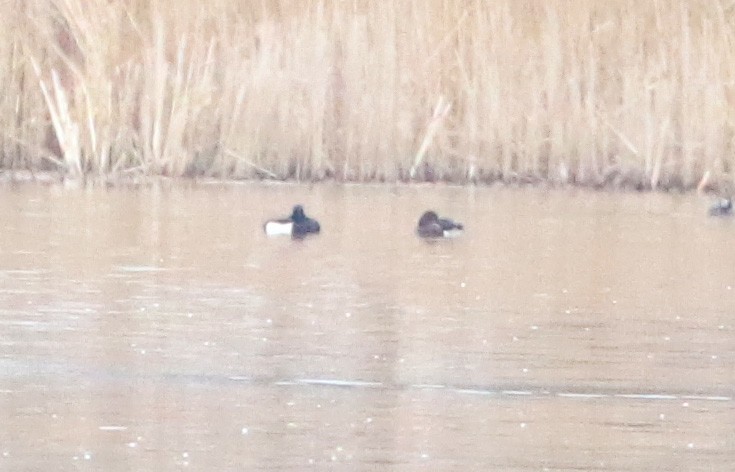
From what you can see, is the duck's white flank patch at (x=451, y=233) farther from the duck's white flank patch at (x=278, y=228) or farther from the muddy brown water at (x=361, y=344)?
the duck's white flank patch at (x=278, y=228)

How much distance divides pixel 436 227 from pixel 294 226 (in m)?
0.60

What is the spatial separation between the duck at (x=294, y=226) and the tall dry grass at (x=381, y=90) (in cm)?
222

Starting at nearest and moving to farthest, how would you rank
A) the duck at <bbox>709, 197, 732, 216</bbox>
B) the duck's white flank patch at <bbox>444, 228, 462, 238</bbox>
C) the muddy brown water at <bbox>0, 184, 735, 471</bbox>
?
1. the muddy brown water at <bbox>0, 184, 735, 471</bbox>
2. the duck's white flank patch at <bbox>444, 228, 462, 238</bbox>
3. the duck at <bbox>709, 197, 732, 216</bbox>

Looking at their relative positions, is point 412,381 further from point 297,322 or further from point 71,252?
point 71,252

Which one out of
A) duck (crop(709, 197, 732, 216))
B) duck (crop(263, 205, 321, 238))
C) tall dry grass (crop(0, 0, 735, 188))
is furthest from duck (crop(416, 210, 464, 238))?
tall dry grass (crop(0, 0, 735, 188))

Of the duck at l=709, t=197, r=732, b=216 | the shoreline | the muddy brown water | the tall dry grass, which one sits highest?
the tall dry grass

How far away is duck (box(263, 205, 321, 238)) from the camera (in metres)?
8.71

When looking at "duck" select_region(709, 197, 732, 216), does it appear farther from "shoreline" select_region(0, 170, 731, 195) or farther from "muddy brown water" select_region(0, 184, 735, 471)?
"shoreline" select_region(0, 170, 731, 195)

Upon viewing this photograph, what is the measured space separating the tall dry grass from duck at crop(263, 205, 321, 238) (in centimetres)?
222

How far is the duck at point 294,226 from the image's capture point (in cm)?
871

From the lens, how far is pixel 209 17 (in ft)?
37.2

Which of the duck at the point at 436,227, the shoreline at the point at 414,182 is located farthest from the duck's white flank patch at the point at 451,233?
the shoreline at the point at 414,182

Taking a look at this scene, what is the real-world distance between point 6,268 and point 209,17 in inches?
175

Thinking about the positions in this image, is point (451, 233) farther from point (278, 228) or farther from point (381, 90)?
point (381, 90)
